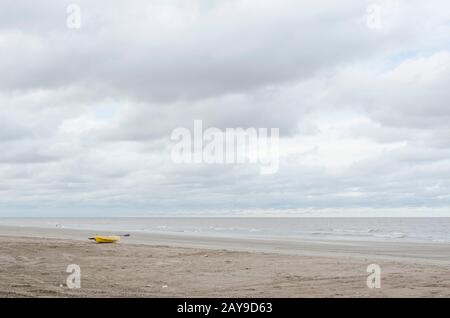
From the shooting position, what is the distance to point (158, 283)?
50.3 feet

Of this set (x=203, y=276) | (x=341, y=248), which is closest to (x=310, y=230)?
(x=341, y=248)

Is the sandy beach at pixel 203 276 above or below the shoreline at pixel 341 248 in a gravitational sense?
above

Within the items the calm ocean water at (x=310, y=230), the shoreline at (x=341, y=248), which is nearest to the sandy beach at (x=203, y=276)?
the shoreline at (x=341, y=248)

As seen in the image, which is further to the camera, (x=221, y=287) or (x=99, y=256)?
(x=99, y=256)

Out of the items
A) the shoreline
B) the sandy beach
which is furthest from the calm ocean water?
the sandy beach

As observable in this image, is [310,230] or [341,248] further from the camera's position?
[310,230]

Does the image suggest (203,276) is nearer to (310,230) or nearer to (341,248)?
(341,248)

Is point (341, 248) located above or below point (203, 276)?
below

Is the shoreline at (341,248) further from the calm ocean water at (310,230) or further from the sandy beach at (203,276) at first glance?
the calm ocean water at (310,230)

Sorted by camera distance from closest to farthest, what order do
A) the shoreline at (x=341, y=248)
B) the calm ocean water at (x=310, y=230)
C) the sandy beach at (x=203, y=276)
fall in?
the sandy beach at (x=203, y=276) < the shoreline at (x=341, y=248) < the calm ocean water at (x=310, y=230)
